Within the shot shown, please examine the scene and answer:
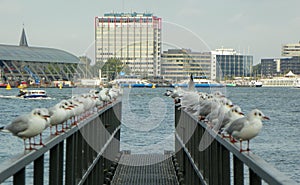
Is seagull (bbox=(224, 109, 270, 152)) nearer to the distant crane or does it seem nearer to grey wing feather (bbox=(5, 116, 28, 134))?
grey wing feather (bbox=(5, 116, 28, 134))

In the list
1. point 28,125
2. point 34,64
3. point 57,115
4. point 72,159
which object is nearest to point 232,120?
point 72,159

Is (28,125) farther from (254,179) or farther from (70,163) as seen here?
(254,179)

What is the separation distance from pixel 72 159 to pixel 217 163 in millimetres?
1763

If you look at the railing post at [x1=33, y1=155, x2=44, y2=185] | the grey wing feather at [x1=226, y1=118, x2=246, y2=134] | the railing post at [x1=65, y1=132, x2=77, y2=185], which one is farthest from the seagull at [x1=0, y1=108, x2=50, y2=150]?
the grey wing feather at [x1=226, y1=118, x2=246, y2=134]

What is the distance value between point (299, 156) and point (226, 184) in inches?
792

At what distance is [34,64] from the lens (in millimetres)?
159500

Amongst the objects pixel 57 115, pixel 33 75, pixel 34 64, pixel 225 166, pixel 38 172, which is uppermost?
pixel 34 64

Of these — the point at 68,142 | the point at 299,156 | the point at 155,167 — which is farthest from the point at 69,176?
the point at 299,156

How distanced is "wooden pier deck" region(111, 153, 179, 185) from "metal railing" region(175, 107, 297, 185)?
2.01 ft

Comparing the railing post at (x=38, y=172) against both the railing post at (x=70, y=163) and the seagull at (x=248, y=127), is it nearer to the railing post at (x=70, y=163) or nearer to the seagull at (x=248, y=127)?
the seagull at (x=248, y=127)

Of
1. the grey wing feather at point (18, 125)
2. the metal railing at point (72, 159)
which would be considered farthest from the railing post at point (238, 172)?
the grey wing feather at point (18, 125)

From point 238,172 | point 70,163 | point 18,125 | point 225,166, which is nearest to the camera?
point 238,172

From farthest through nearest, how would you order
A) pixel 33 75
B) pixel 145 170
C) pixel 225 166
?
pixel 33 75
pixel 145 170
pixel 225 166

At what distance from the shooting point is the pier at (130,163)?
4953 mm
